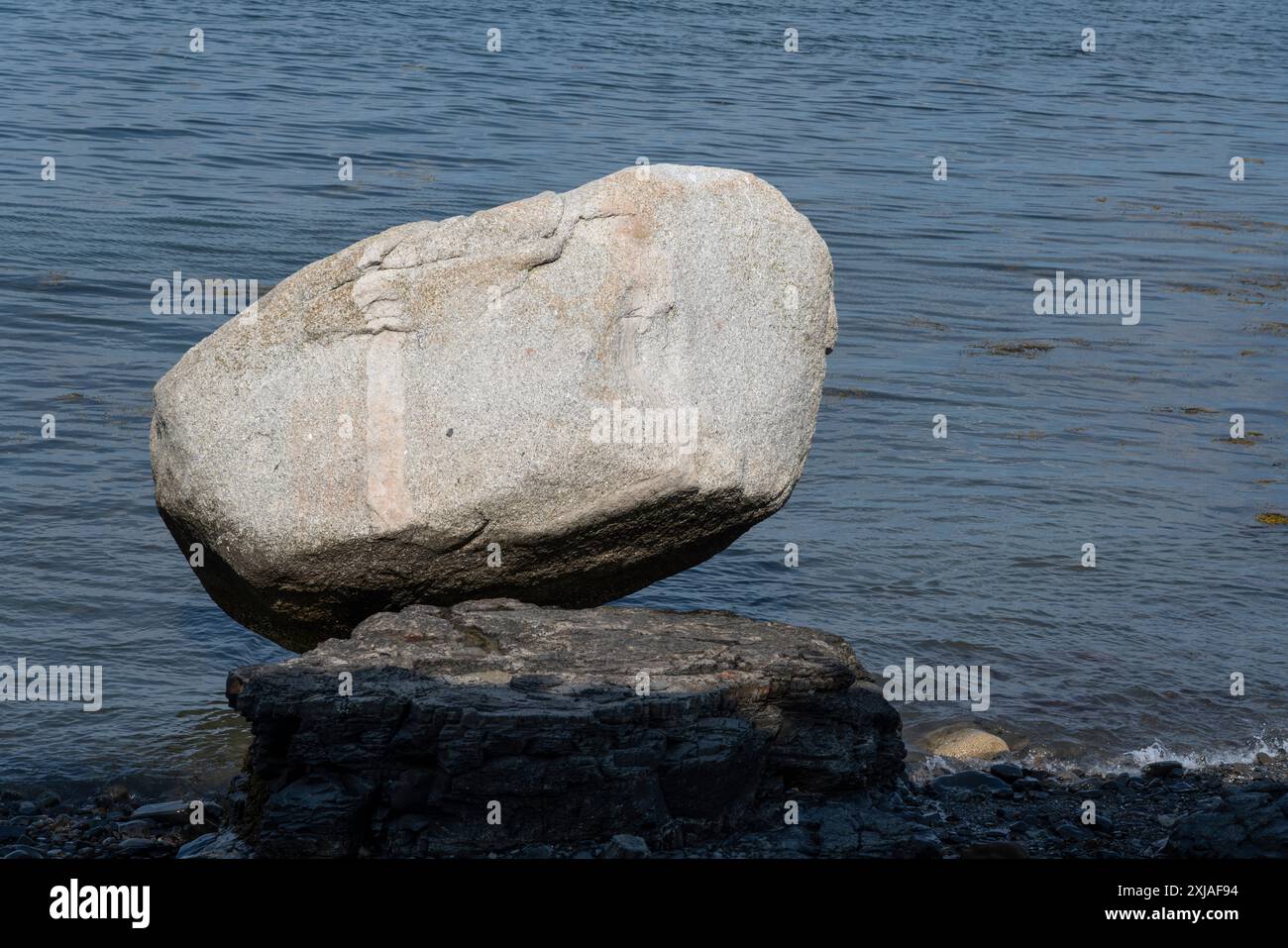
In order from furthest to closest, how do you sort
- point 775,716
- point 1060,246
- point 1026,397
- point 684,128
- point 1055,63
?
point 1055,63 < point 684,128 < point 1060,246 < point 1026,397 < point 775,716

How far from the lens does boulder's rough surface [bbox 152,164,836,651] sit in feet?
19.6

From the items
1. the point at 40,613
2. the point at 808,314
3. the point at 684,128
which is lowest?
the point at 40,613

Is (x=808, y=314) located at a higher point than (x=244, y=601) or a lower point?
higher

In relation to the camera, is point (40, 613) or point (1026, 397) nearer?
point (40, 613)

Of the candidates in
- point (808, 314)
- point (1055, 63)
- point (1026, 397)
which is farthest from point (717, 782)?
point (1055, 63)

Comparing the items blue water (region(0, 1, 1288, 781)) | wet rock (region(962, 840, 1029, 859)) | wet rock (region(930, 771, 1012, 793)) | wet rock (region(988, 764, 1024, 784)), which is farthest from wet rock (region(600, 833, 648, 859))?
blue water (region(0, 1, 1288, 781))

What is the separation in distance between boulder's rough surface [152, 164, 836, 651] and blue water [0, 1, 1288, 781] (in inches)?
50.4

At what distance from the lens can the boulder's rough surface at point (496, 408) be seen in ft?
19.6

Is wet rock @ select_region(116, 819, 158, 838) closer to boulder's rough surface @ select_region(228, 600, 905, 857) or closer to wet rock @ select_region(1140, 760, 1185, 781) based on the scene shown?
boulder's rough surface @ select_region(228, 600, 905, 857)

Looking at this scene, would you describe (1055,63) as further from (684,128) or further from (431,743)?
(431,743)

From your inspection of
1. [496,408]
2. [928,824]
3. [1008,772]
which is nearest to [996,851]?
[928,824]

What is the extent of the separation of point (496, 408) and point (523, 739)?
4.55ft

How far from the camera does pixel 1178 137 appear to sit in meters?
22.1

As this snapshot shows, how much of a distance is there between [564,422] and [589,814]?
1.53 m
